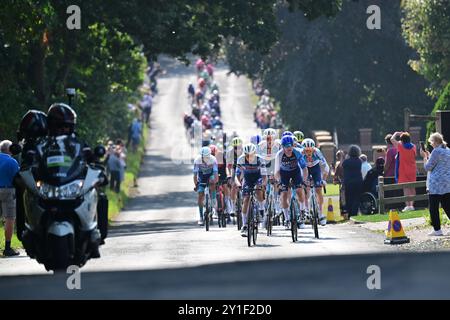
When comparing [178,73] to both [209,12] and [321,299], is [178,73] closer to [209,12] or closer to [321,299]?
[209,12]

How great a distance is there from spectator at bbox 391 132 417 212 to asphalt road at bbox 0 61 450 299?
2148mm

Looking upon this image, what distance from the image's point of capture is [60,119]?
60.5 feet

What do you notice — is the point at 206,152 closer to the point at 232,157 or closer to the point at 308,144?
the point at 232,157

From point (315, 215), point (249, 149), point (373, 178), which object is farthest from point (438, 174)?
point (373, 178)

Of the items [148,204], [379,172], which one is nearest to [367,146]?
[148,204]

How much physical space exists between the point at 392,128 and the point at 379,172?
27.5 m

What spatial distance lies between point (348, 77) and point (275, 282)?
155 feet

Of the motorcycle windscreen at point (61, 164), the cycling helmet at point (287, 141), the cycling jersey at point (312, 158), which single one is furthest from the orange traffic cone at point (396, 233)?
the motorcycle windscreen at point (61, 164)

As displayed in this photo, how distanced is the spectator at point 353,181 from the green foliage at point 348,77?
2772cm

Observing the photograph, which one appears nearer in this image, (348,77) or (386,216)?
(386,216)

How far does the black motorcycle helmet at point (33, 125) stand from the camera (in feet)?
61.4

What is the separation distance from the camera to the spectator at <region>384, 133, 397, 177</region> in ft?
108

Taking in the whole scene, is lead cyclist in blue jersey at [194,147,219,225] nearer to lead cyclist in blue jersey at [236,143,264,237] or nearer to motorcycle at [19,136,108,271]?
lead cyclist in blue jersey at [236,143,264,237]

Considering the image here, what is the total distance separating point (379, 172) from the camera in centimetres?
3372
